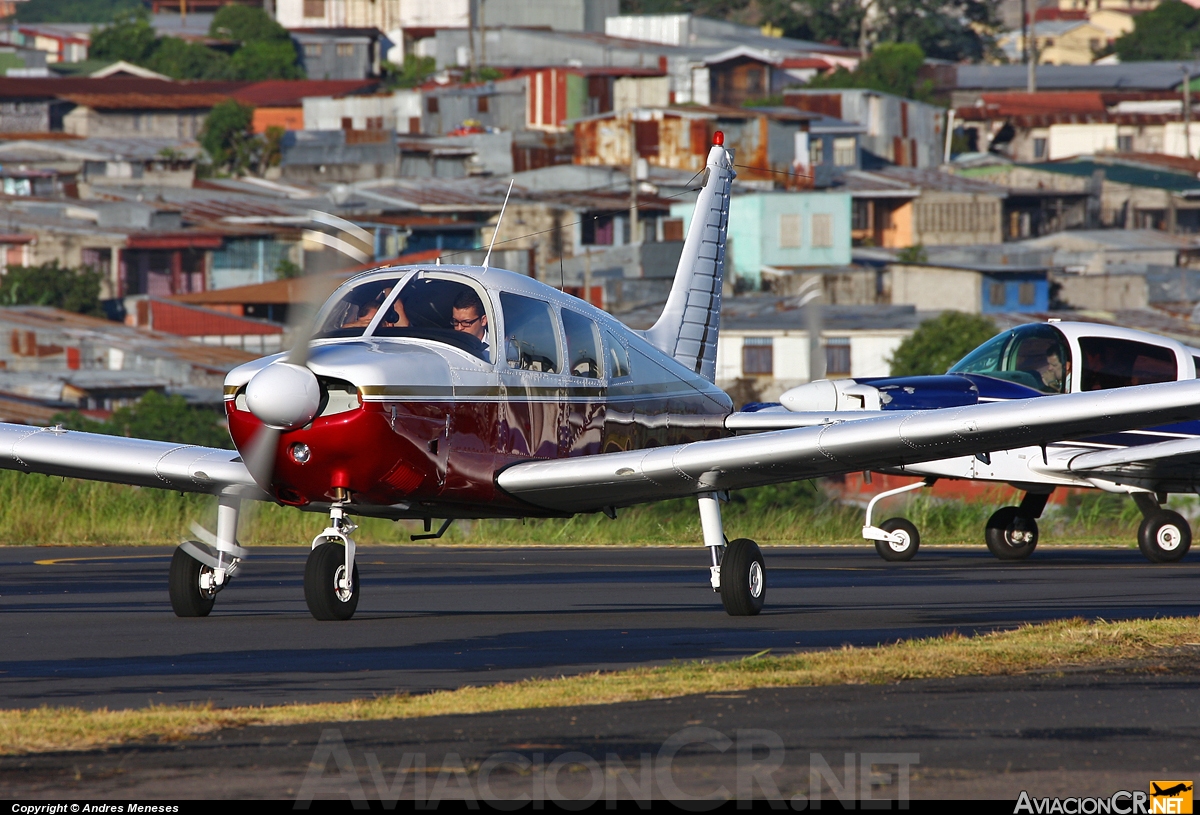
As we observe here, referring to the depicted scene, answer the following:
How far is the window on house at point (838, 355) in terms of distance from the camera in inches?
2457

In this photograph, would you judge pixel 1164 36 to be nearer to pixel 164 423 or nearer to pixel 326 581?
pixel 164 423

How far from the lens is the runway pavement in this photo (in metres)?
8.38

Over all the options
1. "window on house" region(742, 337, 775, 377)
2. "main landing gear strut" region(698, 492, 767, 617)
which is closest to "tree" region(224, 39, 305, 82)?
"window on house" region(742, 337, 775, 377)

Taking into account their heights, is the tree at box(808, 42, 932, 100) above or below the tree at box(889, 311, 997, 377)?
above

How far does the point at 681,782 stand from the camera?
5.78m

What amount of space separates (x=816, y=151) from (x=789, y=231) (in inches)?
802

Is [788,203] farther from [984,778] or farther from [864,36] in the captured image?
[984,778]

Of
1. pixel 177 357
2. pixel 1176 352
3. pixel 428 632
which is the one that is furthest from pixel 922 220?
pixel 428 632

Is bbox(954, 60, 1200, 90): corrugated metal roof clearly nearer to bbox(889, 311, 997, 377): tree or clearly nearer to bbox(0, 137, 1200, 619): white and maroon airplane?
bbox(889, 311, 997, 377): tree

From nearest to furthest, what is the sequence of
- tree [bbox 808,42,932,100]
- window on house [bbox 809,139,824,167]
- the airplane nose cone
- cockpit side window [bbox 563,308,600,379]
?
1. the airplane nose cone
2. cockpit side window [bbox 563,308,600,379]
3. window on house [bbox 809,139,824,167]
4. tree [bbox 808,42,932,100]

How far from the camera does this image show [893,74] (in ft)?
418

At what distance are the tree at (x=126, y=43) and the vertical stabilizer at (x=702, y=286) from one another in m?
133

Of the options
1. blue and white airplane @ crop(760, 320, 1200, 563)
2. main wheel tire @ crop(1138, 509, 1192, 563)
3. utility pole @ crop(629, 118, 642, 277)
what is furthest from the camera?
utility pole @ crop(629, 118, 642, 277)

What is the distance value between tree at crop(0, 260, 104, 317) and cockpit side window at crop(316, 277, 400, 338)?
2756 inches
